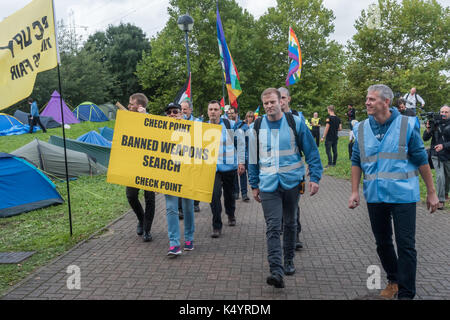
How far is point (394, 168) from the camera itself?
3.60 metres

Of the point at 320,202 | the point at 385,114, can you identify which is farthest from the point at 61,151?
the point at 385,114

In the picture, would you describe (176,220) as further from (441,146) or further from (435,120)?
(435,120)

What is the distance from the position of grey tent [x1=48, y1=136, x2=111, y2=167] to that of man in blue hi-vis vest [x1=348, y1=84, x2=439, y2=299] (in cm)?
1042

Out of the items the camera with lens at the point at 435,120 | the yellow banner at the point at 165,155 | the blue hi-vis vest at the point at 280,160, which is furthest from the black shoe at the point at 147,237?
the camera with lens at the point at 435,120

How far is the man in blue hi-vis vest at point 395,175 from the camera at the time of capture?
11.6ft

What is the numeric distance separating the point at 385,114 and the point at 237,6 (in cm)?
3441

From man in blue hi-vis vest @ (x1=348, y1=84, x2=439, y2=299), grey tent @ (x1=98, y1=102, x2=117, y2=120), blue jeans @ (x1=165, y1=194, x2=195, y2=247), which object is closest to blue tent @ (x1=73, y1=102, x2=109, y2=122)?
grey tent @ (x1=98, y1=102, x2=117, y2=120)

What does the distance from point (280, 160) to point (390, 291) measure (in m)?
1.70

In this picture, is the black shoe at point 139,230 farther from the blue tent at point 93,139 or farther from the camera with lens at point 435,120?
the blue tent at point 93,139

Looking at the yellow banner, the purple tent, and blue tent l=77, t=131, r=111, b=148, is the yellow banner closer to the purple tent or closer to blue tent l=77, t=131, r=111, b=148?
blue tent l=77, t=131, r=111, b=148

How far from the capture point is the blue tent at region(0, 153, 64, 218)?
25.4ft

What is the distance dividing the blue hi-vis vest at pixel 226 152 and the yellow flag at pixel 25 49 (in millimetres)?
2638
